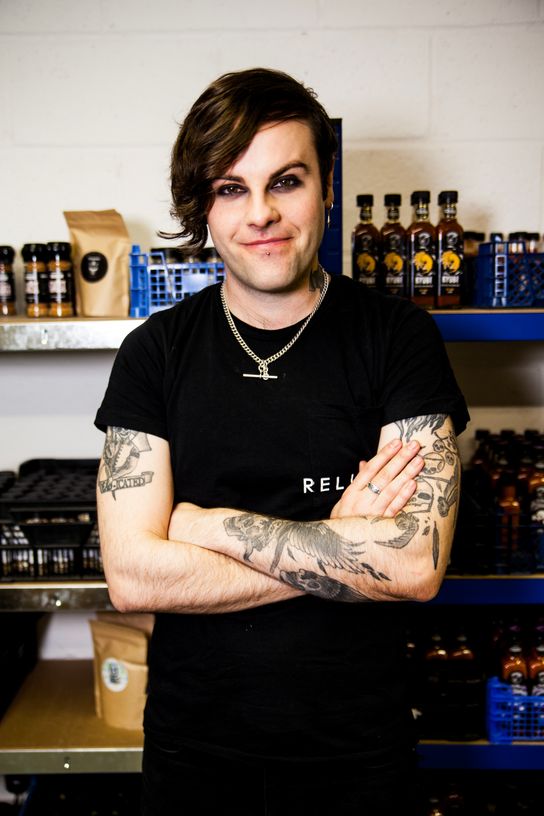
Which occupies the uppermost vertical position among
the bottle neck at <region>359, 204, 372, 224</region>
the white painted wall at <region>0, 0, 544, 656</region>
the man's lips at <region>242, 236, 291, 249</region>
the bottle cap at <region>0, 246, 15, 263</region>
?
the white painted wall at <region>0, 0, 544, 656</region>

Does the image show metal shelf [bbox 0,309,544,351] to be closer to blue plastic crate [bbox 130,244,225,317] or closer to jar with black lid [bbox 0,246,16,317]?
blue plastic crate [bbox 130,244,225,317]

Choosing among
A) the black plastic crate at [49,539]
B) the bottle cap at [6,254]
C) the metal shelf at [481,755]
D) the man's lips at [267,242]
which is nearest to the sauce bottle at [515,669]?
the metal shelf at [481,755]

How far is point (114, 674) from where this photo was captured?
2.17m

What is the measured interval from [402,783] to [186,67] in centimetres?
203

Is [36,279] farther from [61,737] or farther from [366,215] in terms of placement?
[61,737]

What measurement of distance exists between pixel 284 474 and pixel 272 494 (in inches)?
1.8

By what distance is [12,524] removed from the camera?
2037 mm

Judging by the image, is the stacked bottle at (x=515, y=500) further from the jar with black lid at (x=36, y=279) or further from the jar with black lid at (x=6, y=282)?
the jar with black lid at (x=6, y=282)

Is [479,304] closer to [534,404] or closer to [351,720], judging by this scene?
[534,404]

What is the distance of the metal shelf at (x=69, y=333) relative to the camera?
1854mm

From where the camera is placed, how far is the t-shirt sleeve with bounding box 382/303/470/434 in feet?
4.24

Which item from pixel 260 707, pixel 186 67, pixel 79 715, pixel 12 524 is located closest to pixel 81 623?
pixel 79 715

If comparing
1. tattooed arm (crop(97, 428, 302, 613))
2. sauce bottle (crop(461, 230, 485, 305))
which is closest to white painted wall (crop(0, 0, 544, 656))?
sauce bottle (crop(461, 230, 485, 305))

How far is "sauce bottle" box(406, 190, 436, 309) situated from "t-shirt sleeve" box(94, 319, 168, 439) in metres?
0.81
